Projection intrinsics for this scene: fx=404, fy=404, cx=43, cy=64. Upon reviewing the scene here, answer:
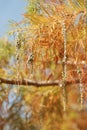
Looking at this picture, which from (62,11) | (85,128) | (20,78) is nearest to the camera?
(85,128)

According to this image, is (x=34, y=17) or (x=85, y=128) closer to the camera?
(x=85, y=128)

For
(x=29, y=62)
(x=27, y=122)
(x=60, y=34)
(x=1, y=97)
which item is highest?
(x=60, y=34)

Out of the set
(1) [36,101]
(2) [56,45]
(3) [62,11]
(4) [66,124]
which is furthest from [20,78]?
(4) [66,124]

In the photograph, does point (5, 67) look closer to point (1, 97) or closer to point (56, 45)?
point (1, 97)

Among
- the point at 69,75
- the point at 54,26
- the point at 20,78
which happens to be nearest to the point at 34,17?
the point at 54,26

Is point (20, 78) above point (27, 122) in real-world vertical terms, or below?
above

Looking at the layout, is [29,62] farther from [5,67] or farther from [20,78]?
[5,67]

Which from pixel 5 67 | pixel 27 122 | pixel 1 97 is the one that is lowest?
pixel 27 122

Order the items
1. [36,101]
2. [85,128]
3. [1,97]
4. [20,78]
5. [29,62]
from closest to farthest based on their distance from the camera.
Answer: [85,128] → [29,62] → [20,78] → [1,97] → [36,101]

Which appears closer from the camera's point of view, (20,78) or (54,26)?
(54,26)
